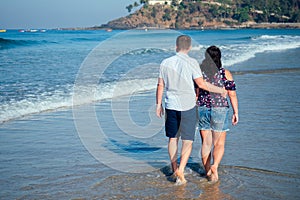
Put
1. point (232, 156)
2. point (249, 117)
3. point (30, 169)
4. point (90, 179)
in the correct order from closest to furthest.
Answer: point (90, 179), point (30, 169), point (232, 156), point (249, 117)

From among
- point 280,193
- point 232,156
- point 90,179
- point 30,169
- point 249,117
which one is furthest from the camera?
point 249,117

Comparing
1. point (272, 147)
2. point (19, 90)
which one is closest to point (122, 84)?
point (19, 90)

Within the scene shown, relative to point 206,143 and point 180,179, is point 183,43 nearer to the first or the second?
point 206,143

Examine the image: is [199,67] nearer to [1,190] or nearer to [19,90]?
[1,190]

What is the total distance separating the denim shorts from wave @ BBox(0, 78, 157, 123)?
5.55m

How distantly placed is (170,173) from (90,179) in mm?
1067

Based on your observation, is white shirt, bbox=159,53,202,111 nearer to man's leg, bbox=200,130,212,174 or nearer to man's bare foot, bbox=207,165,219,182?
man's leg, bbox=200,130,212,174

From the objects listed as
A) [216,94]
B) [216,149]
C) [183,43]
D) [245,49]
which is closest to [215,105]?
[216,94]

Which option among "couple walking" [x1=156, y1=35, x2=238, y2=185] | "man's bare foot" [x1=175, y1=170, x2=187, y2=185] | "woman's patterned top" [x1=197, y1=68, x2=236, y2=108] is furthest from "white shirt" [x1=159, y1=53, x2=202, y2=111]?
"man's bare foot" [x1=175, y1=170, x2=187, y2=185]

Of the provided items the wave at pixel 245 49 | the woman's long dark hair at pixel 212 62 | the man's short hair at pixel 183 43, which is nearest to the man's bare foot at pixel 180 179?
the woman's long dark hair at pixel 212 62

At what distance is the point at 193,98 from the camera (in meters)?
5.45

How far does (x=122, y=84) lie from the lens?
15.6 m

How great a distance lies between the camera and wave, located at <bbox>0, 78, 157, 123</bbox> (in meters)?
10.7

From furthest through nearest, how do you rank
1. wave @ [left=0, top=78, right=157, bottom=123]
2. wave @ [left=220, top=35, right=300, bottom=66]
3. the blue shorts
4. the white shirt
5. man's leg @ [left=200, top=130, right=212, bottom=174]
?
wave @ [left=220, top=35, right=300, bottom=66] → wave @ [left=0, top=78, right=157, bottom=123] → man's leg @ [left=200, top=130, right=212, bottom=174] → the blue shorts → the white shirt
